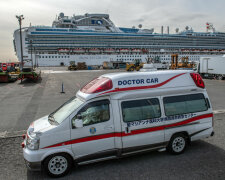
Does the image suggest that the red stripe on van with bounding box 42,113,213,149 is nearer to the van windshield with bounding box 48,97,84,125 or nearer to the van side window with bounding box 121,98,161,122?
the van side window with bounding box 121,98,161,122

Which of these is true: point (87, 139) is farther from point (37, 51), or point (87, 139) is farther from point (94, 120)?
point (37, 51)

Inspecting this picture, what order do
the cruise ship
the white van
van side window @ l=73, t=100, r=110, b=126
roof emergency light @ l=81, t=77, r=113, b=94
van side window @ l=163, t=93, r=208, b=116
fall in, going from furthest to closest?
the cruise ship < van side window @ l=163, t=93, r=208, b=116 < roof emergency light @ l=81, t=77, r=113, b=94 < van side window @ l=73, t=100, r=110, b=126 < the white van

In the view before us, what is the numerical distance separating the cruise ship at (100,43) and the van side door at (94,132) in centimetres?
7336

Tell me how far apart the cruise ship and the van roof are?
73.0m

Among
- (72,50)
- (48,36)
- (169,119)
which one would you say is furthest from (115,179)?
(48,36)

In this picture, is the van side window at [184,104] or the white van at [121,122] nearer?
the white van at [121,122]

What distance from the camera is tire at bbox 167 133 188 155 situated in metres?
5.23

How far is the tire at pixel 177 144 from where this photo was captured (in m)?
5.23

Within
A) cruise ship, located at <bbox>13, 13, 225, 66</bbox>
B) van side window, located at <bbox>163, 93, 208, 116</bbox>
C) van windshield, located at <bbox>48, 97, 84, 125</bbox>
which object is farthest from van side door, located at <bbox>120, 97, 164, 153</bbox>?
cruise ship, located at <bbox>13, 13, 225, 66</bbox>

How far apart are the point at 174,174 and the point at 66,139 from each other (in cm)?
257

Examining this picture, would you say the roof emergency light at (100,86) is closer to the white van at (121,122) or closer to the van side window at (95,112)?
the white van at (121,122)

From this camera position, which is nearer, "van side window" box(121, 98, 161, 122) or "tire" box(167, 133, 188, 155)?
"van side window" box(121, 98, 161, 122)

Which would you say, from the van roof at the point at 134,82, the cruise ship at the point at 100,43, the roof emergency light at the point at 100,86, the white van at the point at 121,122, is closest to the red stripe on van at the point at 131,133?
the white van at the point at 121,122

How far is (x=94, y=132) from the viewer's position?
4.42 m
